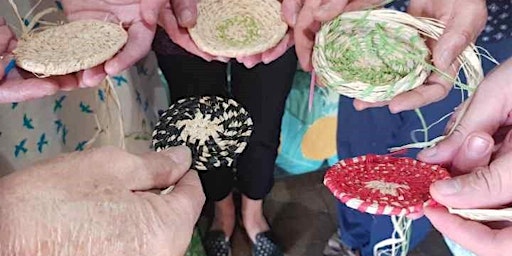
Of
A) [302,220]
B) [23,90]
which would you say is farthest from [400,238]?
[302,220]

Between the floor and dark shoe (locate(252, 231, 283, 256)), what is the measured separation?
36 millimetres

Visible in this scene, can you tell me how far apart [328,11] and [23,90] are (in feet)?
1.55

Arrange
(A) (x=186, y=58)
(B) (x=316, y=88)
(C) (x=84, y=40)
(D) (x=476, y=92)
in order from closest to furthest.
Answer: (D) (x=476, y=92)
(C) (x=84, y=40)
(A) (x=186, y=58)
(B) (x=316, y=88)

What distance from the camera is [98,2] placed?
1.22m

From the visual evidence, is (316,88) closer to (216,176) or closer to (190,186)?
(216,176)

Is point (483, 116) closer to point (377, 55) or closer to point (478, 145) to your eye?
point (478, 145)

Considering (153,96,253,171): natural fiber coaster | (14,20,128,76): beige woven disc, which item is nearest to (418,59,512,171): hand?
(153,96,253,171): natural fiber coaster

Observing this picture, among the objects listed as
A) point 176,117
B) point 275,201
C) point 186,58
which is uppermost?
point 176,117

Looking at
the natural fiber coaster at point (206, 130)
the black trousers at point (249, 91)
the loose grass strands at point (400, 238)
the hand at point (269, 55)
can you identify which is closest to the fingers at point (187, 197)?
the natural fiber coaster at point (206, 130)

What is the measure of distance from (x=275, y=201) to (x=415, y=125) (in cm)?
53

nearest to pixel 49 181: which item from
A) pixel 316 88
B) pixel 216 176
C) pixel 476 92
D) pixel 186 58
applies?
pixel 476 92

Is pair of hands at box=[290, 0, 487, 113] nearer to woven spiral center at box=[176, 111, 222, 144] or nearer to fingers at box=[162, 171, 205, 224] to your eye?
woven spiral center at box=[176, 111, 222, 144]

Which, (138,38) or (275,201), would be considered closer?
(138,38)

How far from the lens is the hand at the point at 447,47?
102 cm
